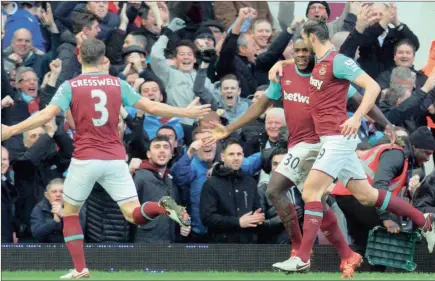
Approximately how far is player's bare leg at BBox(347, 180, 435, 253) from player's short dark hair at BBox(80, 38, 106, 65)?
281 centimetres

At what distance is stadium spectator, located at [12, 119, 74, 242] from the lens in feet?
50.0

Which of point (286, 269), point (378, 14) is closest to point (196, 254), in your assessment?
point (286, 269)

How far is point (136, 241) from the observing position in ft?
46.8

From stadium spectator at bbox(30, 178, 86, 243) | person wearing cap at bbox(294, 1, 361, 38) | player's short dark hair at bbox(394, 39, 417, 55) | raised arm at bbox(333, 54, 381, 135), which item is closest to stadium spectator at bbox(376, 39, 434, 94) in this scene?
player's short dark hair at bbox(394, 39, 417, 55)

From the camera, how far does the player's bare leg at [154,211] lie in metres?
12.2

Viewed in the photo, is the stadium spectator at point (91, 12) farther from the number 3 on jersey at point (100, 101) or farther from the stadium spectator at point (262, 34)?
the number 3 on jersey at point (100, 101)

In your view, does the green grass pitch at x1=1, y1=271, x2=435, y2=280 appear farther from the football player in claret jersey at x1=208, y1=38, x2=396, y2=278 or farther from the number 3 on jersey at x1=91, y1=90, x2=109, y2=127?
the number 3 on jersey at x1=91, y1=90, x2=109, y2=127

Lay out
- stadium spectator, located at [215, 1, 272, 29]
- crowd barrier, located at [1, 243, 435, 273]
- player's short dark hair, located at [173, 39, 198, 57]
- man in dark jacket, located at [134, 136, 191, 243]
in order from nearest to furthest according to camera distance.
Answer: crowd barrier, located at [1, 243, 435, 273], man in dark jacket, located at [134, 136, 191, 243], player's short dark hair, located at [173, 39, 198, 57], stadium spectator, located at [215, 1, 272, 29]

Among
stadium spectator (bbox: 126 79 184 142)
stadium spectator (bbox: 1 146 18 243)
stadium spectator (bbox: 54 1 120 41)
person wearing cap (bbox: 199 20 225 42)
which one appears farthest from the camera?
person wearing cap (bbox: 199 20 225 42)

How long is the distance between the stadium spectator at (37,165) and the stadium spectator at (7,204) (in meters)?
0.24

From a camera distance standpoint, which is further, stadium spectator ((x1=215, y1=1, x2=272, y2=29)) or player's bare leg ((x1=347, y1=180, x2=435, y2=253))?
stadium spectator ((x1=215, y1=1, x2=272, y2=29))

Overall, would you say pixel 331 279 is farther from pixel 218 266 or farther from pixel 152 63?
pixel 152 63

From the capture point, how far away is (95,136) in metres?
12.4

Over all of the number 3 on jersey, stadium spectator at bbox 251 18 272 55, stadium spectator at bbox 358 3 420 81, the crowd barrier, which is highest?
stadium spectator at bbox 251 18 272 55
